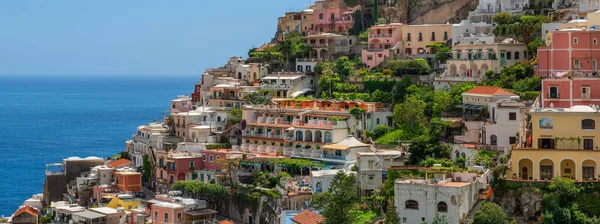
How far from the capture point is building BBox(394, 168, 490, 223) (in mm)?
44219

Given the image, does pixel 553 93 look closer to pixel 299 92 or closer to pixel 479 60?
pixel 479 60

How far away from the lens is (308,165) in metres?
55.3

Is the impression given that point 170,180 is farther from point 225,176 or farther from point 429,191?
point 429,191

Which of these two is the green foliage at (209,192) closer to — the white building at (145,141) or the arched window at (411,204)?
the white building at (145,141)

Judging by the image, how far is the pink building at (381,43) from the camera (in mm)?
67625

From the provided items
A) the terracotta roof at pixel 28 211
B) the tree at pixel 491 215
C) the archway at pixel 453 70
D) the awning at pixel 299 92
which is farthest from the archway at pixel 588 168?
the terracotta roof at pixel 28 211

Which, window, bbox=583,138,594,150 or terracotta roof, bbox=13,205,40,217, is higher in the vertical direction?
window, bbox=583,138,594,150

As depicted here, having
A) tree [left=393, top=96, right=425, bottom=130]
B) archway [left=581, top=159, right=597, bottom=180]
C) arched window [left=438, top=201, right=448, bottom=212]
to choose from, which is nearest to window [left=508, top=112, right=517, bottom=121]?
archway [left=581, top=159, right=597, bottom=180]

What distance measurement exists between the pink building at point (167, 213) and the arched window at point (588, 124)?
18854 mm

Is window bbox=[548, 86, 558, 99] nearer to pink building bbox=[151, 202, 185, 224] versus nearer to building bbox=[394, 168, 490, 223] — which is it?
building bbox=[394, 168, 490, 223]

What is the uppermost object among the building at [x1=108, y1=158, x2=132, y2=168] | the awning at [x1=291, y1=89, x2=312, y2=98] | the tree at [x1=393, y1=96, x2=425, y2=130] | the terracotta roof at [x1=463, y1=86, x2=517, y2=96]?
the terracotta roof at [x1=463, y1=86, x2=517, y2=96]

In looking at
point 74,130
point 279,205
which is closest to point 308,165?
point 279,205

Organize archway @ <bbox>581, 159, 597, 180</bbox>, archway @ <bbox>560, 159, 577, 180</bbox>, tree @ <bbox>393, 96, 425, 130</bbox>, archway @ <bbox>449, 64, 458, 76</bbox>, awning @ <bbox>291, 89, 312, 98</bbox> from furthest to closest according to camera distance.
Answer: awning @ <bbox>291, 89, 312, 98</bbox> < archway @ <bbox>449, 64, 458, 76</bbox> < tree @ <bbox>393, 96, 425, 130</bbox> < archway @ <bbox>560, 159, 577, 180</bbox> < archway @ <bbox>581, 159, 597, 180</bbox>

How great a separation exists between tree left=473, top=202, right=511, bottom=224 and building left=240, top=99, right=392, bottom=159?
14353 millimetres
